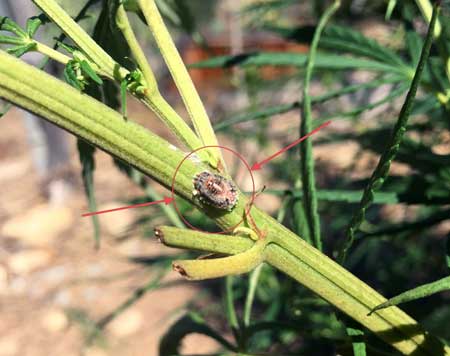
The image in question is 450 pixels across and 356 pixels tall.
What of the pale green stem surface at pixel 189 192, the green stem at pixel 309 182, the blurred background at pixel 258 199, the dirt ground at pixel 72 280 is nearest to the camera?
the pale green stem surface at pixel 189 192

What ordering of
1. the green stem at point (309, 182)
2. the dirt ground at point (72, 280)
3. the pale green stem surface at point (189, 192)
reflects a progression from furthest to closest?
1. the dirt ground at point (72, 280)
2. the green stem at point (309, 182)
3. the pale green stem surface at point (189, 192)

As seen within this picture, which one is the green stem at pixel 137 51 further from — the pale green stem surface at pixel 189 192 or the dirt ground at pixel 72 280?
the dirt ground at pixel 72 280

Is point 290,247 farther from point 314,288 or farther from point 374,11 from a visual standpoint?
point 374,11

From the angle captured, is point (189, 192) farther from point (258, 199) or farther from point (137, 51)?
point (258, 199)

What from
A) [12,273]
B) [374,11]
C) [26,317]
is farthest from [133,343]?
[374,11]

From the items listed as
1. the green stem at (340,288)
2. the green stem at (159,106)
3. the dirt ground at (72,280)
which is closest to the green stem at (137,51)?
the green stem at (159,106)

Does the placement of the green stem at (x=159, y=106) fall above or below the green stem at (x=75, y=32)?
below

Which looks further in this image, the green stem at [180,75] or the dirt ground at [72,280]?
the dirt ground at [72,280]

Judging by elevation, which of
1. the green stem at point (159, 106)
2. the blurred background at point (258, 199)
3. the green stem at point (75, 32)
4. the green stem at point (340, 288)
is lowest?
the green stem at point (340, 288)
